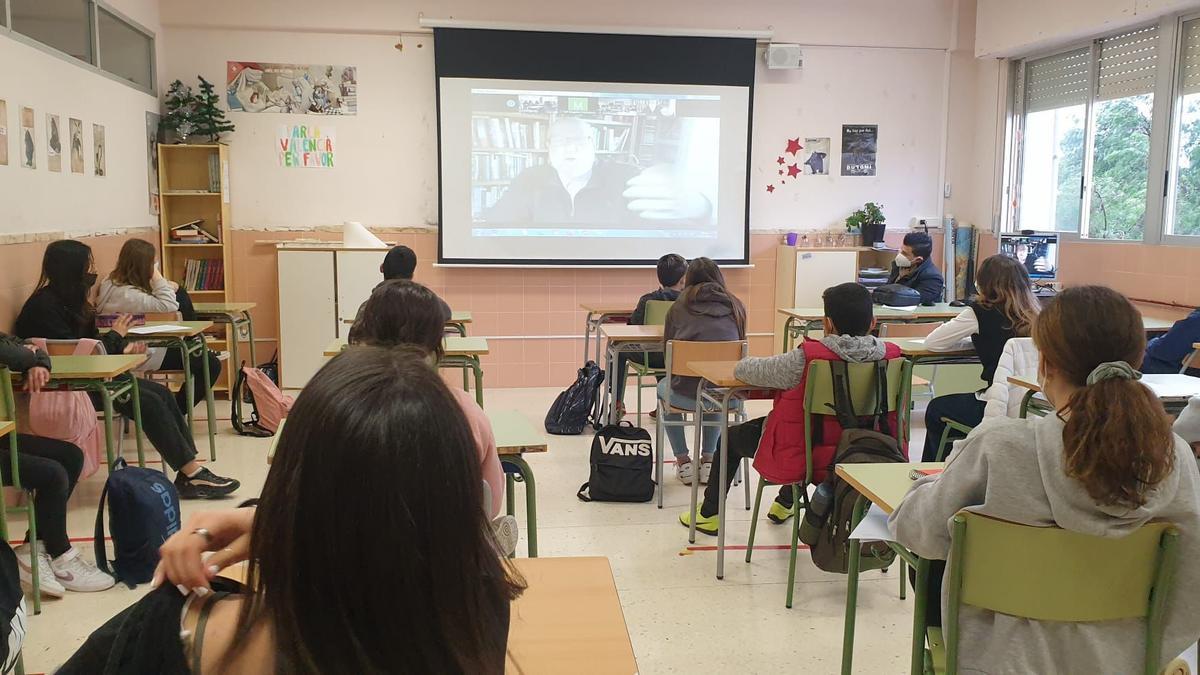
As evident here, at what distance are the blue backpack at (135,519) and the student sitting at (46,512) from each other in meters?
0.09

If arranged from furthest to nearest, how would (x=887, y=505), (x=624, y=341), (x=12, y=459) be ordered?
1. (x=624, y=341)
2. (x=12, y=459)
3. (x=887, y=505)

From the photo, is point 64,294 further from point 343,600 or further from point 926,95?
point 926,95

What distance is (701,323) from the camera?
4457 millimetres

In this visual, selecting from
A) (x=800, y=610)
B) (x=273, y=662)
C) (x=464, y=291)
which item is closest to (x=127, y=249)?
(x=464, y=291)

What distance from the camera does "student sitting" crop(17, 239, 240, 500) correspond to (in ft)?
14.2

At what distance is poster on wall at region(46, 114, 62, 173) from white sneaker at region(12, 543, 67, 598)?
236 centimetres

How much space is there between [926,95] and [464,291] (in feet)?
13.9

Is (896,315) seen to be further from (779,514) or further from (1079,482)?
(1079,482)

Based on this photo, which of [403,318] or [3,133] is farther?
[3,133]

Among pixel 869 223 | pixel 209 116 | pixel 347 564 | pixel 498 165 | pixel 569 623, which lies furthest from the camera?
pixel 869 223

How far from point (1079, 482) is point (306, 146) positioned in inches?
254

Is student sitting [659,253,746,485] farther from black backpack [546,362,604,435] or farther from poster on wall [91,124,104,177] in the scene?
poster on wall [91,124,104,177]

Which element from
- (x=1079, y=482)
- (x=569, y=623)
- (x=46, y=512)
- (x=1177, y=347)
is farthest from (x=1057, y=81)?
(x=46, y=512)

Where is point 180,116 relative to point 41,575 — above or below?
above
